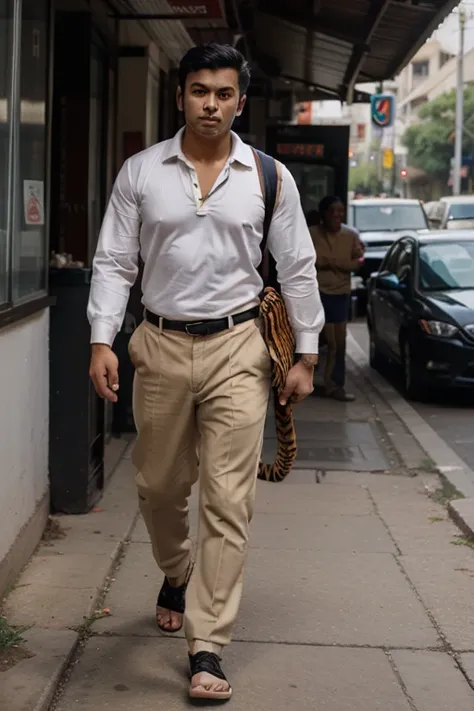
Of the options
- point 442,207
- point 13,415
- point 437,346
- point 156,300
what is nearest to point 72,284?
point 13,415

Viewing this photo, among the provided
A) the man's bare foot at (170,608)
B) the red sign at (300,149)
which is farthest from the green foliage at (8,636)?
the red sign at (300,149)

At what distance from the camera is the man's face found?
4020mm

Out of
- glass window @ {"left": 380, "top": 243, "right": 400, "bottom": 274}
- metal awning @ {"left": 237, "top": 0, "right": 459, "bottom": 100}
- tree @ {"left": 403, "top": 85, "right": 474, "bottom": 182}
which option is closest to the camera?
metal awning @ {"left": 237, "top": 0, "right": 459, "bottom": 100}

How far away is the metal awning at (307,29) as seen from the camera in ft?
29.4

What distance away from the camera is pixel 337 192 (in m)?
18.5

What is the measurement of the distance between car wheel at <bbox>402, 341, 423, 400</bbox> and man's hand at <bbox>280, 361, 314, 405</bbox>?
7.66m

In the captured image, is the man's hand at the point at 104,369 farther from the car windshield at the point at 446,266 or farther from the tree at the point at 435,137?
the tree at the point at 435,137

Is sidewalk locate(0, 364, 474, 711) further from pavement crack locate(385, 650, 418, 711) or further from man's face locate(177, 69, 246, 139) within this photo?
man's face locate(177, 69, 246, 139)

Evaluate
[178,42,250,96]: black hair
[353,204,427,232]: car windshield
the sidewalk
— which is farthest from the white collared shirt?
[353,204,427,232]: car windshield

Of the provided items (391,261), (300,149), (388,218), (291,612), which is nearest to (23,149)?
(291,612)

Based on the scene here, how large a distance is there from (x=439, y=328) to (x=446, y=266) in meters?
1.32

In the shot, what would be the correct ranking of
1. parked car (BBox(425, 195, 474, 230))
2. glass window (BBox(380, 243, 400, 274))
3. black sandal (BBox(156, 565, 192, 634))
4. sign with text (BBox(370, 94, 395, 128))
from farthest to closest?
sign with text (BBox(370, 94, 395, 128)) < parked car (BBox(425, 195, 474, 230)) < glass window (BBox(380, 243, 400, 274)) < black sandal (BBox(156, 565, 192, 634))

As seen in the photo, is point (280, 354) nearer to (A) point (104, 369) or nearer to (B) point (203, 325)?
(B) point (203, 325)

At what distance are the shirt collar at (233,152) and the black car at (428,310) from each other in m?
7.50
